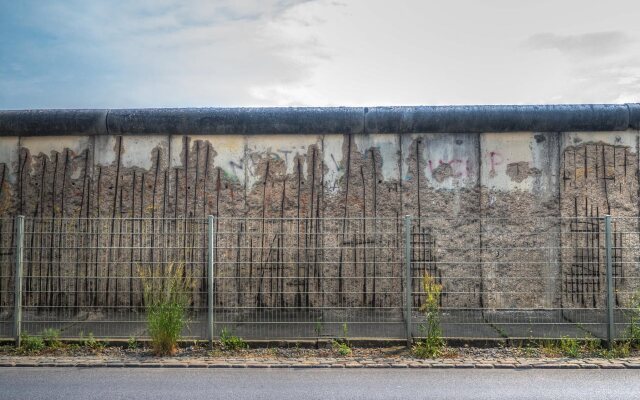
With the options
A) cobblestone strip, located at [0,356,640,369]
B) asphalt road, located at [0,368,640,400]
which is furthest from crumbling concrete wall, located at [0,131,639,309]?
asphalt road, located at [0,368,640,400]

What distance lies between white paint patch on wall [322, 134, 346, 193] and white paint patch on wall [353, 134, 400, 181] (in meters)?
0.28

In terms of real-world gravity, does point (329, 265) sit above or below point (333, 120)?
below

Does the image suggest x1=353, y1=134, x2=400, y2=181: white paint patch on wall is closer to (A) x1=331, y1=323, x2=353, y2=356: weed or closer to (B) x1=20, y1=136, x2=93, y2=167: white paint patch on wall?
(A) x1=331, y1=323, x2=353, y2=356: weed

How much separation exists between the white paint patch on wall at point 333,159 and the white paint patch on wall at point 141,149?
2.60m

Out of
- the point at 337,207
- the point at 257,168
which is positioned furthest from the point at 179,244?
the point at 337,207

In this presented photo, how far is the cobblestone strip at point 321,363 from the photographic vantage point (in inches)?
301

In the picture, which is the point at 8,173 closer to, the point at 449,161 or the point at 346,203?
the point at 346,203

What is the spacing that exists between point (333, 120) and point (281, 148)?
97cm

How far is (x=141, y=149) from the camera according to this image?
10.8m

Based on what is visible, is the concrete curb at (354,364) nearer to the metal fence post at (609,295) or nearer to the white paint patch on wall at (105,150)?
the metal fence post at (609,295)

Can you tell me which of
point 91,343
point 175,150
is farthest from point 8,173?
point 91,343

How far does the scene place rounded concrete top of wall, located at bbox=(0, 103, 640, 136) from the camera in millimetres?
10531

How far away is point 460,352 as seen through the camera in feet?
27.1

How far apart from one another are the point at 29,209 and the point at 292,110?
463 centimetres
